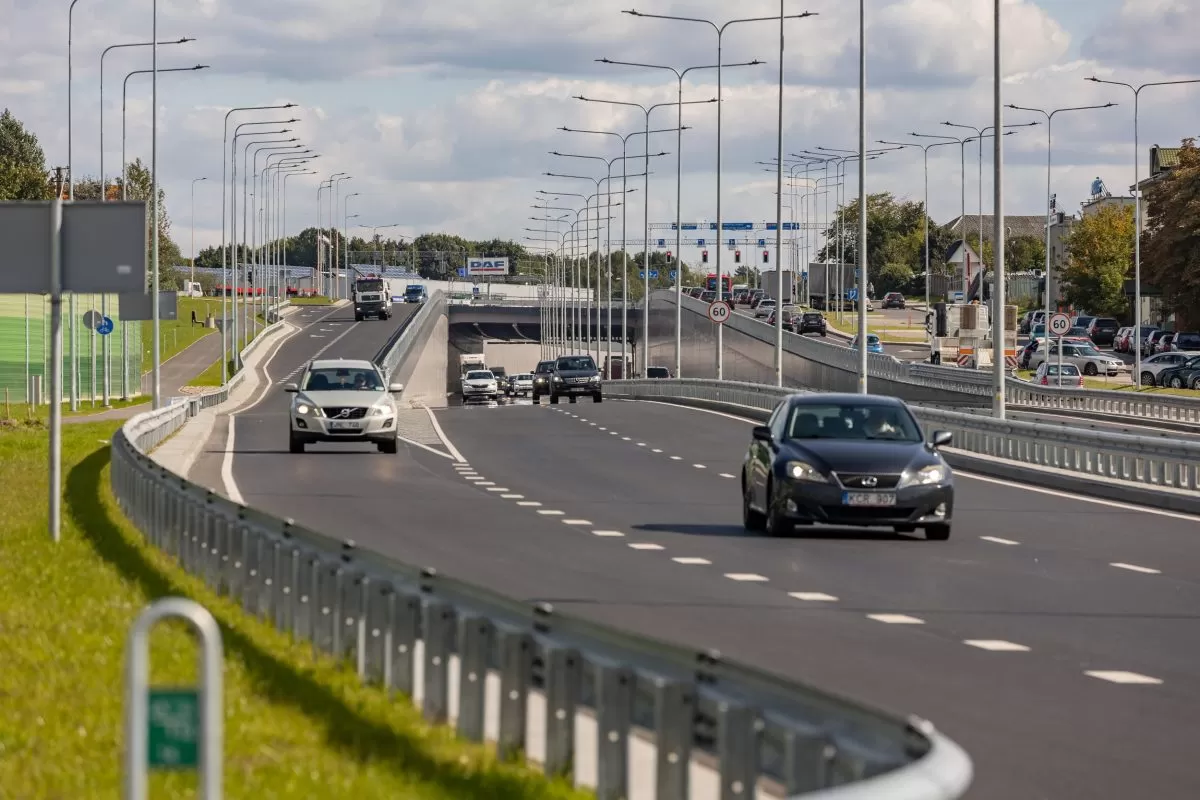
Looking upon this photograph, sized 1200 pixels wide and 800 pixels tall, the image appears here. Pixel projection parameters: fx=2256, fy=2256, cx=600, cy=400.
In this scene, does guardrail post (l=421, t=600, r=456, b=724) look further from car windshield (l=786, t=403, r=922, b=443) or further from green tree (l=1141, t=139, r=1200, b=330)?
green tree (l=1141, t=139, r=1200, b=330)

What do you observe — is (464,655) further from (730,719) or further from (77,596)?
(77,596)

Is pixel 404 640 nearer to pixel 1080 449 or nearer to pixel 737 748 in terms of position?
pixel 737 748

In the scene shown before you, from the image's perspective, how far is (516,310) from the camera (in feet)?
580

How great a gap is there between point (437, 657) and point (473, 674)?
626mm

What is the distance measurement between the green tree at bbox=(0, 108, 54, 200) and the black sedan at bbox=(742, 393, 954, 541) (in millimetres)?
124628

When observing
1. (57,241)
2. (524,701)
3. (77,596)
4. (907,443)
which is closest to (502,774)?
(524,701)

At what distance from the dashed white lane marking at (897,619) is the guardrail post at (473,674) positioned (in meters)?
5.93

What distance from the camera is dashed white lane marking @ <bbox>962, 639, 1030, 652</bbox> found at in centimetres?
1374

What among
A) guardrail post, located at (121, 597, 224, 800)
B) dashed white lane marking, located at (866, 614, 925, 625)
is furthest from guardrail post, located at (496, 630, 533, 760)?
dashed white lane marking, located at (866, 614, 925, 625)

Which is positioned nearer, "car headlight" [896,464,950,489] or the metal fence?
"car headlight" [896,464,950,489]

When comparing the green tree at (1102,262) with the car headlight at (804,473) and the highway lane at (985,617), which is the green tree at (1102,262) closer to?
the highway lane at (985,617)

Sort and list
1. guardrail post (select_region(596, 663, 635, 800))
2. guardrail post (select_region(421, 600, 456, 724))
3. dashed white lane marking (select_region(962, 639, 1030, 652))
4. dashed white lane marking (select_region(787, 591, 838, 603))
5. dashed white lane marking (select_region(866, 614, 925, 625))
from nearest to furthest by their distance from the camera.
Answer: guardrail post (select_region(596, 663, 635, 800)), guardrail post (select_region(421, 600, 456, 724)), dashed white lane marking (select_region(962, 639, 1030, 652)), dashed white lane marking (select_region(866, 614, 925, 625)), dashed white lane marking (select_region(787, 591, 838, 603))

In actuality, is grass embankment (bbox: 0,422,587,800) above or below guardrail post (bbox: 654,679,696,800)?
below

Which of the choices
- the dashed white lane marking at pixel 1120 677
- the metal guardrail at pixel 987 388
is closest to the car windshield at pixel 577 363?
the metal guardrail at pixel 987 388
